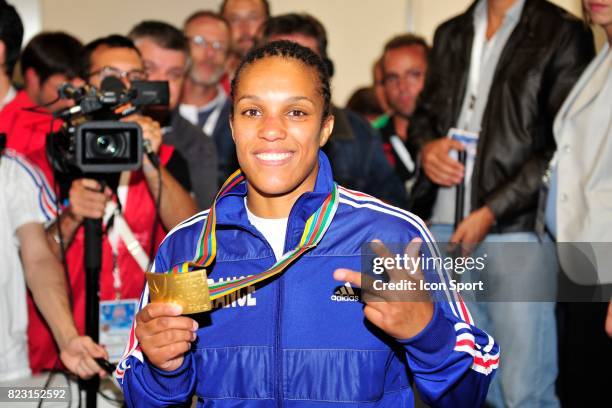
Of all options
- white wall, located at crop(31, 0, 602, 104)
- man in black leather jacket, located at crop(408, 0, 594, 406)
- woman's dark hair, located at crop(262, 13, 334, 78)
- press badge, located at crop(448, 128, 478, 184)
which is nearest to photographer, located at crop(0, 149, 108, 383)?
woman's dark hair, located at crop(262, 13, 334, 78)

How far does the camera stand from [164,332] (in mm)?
1833

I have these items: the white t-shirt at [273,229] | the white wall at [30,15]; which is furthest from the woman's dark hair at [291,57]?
the white wall at [30,15]

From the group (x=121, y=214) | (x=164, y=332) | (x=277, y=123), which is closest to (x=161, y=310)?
(x=164, y=332)

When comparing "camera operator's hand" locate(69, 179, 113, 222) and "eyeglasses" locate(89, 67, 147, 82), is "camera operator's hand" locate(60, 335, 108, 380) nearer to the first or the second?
"camera operator's hand" locate(69, 179, 113, 222)

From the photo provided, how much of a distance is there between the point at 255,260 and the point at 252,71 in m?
0.47

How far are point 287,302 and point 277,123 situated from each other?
1.41ft

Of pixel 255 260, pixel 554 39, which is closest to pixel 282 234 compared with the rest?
pixel 255 260

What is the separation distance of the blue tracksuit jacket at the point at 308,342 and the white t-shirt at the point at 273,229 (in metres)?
0.04

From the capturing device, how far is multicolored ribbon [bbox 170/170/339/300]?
1.96m

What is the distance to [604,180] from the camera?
2.94 meters

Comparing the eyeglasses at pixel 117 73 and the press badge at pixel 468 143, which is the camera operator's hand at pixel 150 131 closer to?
the eyeglasses at pixel 117 73

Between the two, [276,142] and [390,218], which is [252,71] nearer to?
[276,142]

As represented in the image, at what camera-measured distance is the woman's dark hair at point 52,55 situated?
14.1ft

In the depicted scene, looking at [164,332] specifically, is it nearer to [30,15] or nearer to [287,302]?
[287,302]
